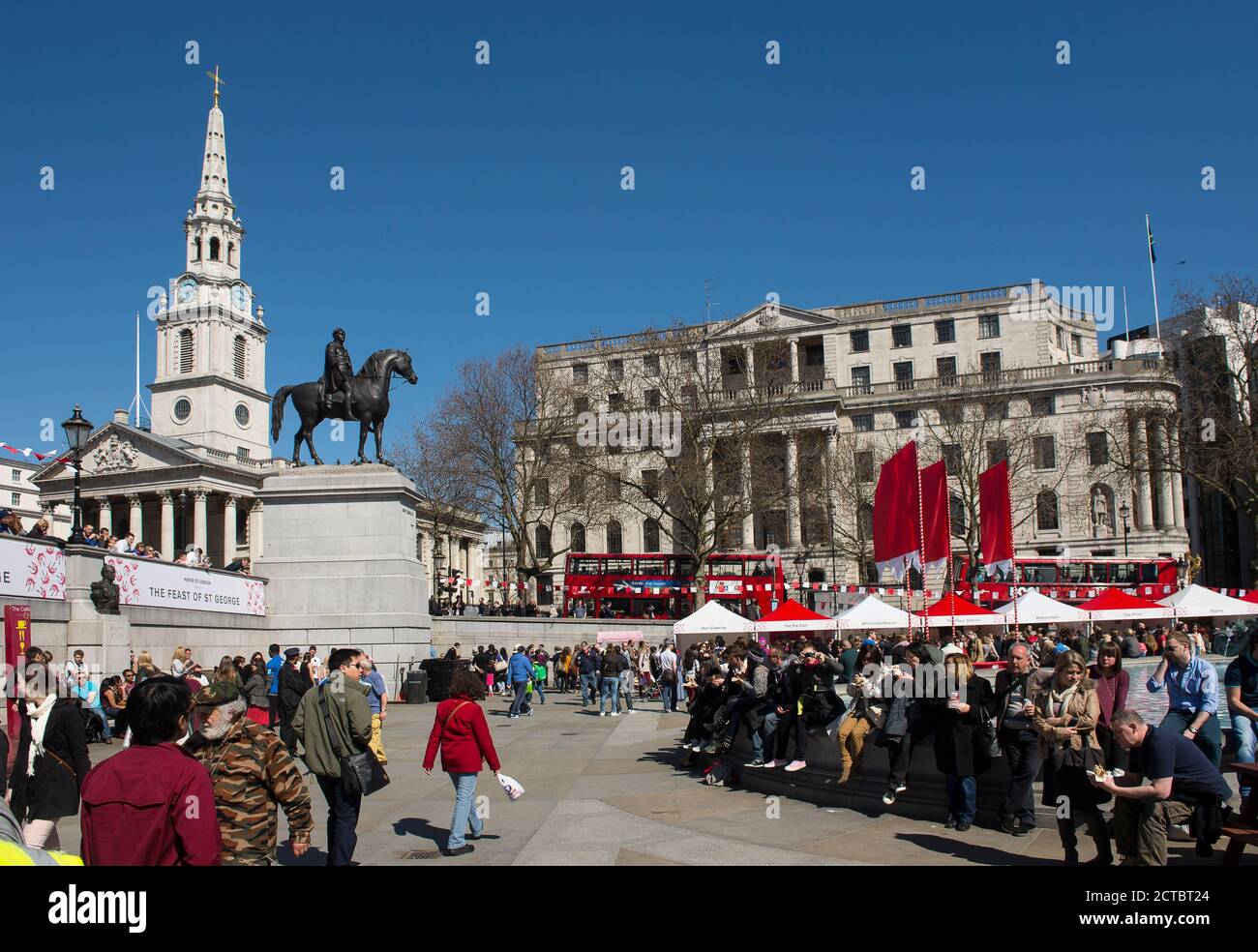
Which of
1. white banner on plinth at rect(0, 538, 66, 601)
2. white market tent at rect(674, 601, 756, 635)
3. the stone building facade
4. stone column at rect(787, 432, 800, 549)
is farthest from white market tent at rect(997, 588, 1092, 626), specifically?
the stone building facade

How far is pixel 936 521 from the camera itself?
1727cm

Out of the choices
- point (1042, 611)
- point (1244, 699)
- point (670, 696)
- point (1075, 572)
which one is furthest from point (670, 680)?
point (1075, 572)

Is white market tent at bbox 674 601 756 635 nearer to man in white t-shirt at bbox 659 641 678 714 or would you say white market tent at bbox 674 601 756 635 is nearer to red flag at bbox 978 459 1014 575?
man in white t-shirt at bbox 659 641 678 714

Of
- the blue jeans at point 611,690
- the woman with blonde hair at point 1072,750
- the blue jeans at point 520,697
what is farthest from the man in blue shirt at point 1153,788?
the blue jeans at point 611,690

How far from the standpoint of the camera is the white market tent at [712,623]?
26.2 m

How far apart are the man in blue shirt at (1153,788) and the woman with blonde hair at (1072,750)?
594 mm

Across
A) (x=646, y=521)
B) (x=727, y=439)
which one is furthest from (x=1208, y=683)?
(x=646, y=521)

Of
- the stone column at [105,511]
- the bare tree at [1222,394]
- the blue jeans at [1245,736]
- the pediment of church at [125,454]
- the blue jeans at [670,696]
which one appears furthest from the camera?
the stone column at [105,511]

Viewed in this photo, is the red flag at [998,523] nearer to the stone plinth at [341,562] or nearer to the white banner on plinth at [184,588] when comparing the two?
the stone plinth at [341,562]

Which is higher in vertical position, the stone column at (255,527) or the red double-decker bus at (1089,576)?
the stone column at (255,527)

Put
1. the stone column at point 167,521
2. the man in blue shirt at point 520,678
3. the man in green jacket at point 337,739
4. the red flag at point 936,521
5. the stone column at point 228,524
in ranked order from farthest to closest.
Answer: the stone column at point 228,524 < the stone column at point 167,521 < the man in blue shirt at point 520,678 < the red flag at point 936,521 < the man in green jacket at point 337,739

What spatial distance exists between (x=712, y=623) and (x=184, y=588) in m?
13.0

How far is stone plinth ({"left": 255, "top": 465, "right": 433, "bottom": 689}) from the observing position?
82.2 feet
